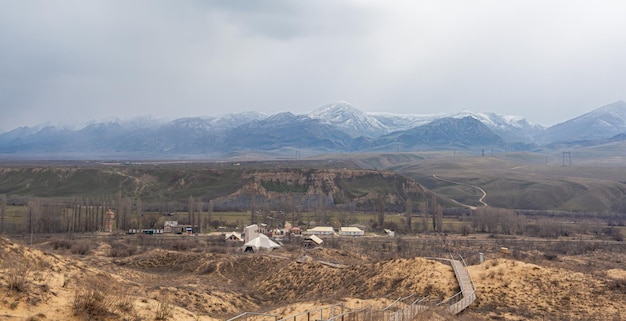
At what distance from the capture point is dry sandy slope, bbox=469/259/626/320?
101ft

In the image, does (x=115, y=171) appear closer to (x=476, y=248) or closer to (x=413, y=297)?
(x=476, y=248)

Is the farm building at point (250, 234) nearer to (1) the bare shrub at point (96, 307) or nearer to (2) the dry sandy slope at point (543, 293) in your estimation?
(2) the dry sandy slope at point (543, 293)

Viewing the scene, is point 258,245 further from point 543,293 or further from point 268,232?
point 543,293

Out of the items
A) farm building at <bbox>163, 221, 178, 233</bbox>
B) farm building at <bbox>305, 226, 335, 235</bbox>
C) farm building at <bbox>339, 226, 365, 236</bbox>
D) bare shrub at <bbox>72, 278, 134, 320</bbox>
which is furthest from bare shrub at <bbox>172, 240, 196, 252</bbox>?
bare shrub at <bbox>72, 278, 134, 320</bbox>

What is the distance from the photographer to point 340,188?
153m

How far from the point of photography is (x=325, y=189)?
499 ft

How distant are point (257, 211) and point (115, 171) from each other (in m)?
68.3

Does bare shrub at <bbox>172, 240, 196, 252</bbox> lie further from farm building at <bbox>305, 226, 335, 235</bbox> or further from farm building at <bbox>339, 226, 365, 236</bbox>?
farm building at <bbox>339, 226, 365, 236</bbox>

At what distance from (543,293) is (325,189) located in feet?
390

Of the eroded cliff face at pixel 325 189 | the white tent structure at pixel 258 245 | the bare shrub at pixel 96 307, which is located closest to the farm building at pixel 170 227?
the white tent structure at pixel 258 245

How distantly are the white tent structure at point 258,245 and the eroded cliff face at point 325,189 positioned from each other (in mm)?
66495

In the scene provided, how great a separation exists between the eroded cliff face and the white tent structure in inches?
2618

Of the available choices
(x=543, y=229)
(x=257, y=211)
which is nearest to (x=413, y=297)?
(x=543, y=229)

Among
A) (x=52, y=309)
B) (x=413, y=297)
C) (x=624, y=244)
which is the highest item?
(x=52, y=309)
